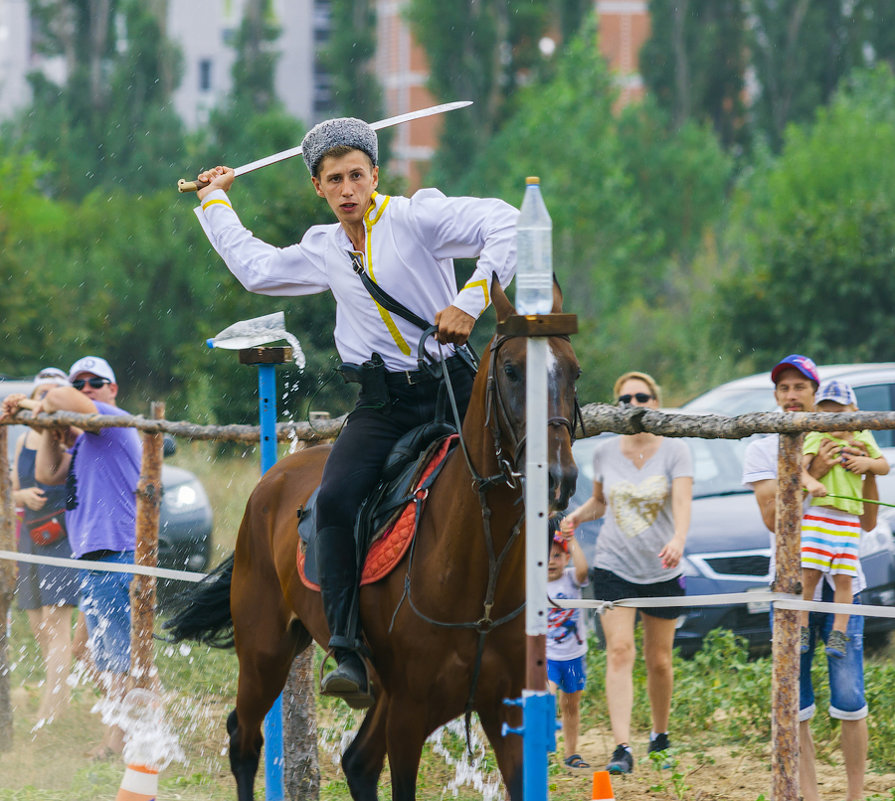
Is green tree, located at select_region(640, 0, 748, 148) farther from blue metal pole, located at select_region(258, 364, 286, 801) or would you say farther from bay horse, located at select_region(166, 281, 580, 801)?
bay horse, located at select_region(166, 281, 580, 801)

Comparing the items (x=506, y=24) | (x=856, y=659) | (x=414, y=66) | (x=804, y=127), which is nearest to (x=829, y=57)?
(x=804, y=127)

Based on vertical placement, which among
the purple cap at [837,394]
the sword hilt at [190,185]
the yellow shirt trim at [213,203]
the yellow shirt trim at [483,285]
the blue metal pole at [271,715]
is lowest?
the blue metal pole at [271,715]

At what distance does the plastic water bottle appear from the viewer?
3365 mm

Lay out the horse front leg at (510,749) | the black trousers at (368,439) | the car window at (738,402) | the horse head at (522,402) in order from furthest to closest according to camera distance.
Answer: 1. the car window at (738,402)
2. the black trousers at (368,439)
3. the horse front leg at (510,749)
4. the horse head at (522,402)

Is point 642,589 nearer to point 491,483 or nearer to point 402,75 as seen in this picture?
point 491,483

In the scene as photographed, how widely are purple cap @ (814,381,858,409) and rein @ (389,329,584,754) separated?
7.47ft

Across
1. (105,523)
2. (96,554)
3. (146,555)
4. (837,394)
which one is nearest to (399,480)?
(837,394)

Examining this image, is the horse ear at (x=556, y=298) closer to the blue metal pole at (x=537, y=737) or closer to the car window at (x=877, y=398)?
the blue metal pole at (x=537, y=737)

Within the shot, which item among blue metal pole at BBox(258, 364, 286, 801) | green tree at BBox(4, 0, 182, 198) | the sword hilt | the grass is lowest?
the grass

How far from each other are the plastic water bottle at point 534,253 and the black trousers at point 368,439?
142cm

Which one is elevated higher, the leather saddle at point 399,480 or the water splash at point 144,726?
the leather saddle at point 399,480

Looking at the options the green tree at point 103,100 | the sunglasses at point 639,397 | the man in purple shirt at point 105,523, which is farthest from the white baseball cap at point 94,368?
the green tree at point 103,100

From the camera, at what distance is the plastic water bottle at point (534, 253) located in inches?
132

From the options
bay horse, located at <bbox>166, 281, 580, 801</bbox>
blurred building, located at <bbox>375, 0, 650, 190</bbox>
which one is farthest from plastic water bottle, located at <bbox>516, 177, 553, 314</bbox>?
blurred building, located at <bbox>375, 0, 650, 190</bbox>
